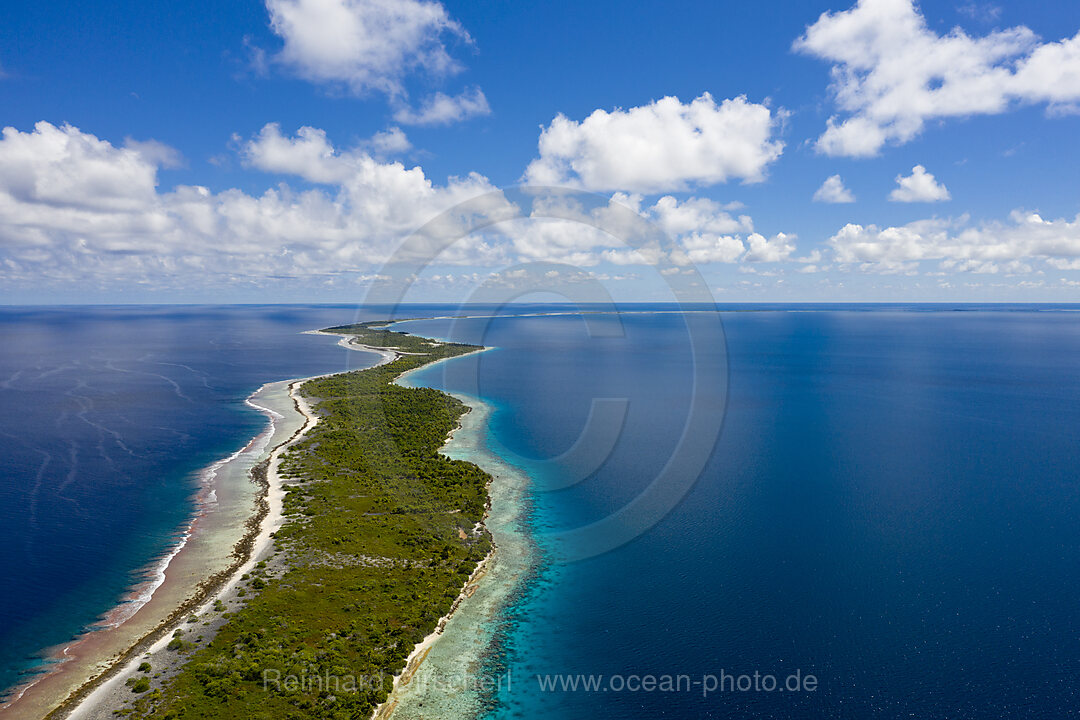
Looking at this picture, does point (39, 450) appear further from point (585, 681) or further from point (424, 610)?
point (585, 681)

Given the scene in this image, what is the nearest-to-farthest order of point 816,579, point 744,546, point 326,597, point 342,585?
1. point 326,597
2. point 342,585
3. point 816,579
4. point 744,546

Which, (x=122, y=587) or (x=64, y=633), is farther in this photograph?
(x=122, y=587)

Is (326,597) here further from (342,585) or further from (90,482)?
(90,482)

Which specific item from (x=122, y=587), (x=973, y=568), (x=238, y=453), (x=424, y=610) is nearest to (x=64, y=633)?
(x=122, y=587)

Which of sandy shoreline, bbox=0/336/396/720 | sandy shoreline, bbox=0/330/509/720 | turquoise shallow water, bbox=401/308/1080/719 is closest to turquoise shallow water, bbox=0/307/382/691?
sandy shoreline, bbox=0/336/396/720


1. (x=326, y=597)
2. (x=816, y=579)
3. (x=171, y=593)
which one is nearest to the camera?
(x=326, y=597)

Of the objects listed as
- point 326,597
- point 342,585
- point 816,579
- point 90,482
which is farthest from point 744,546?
point 90,482

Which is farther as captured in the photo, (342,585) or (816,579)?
(816,579)
